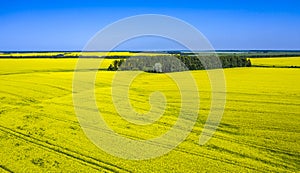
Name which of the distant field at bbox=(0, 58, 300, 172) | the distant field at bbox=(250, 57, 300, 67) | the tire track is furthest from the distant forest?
the tire track

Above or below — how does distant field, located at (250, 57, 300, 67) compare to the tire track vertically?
below

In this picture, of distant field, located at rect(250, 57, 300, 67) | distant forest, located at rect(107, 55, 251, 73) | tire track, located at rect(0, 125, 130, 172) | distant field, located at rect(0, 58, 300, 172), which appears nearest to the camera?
tire track, located at rect(0, 125, 130, 172)

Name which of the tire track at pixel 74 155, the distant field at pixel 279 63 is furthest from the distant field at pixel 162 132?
the distant field at pixel 279 63

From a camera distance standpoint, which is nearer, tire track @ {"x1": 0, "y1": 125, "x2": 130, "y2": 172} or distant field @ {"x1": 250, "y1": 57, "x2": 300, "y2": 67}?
tire track @ {"x1": 0, "y1": 125, "x2": 130, "y2": 172}

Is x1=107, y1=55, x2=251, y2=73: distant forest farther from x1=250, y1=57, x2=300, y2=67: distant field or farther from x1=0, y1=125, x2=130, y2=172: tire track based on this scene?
x1=0, y1=125, x2=130, y2=172: tire track

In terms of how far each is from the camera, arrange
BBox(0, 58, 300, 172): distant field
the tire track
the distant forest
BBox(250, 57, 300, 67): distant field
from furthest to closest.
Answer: BBox(250, 57, 300, 67): distant field → the distant forest → BBox(0, 58, 300, 172): distant field → the tire track

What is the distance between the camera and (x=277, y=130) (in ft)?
60.6

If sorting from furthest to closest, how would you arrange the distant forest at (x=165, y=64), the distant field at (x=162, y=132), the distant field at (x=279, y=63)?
the distant field at (x=279, y=63)
the distant forest at (x=165, y=64)
the distant field at (x=162, y=132)

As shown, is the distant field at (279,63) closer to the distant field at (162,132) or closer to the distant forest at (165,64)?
the distant forest at (165,64)

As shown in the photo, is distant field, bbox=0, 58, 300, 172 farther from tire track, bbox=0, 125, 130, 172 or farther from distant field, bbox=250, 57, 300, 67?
distant field, bbox=250, 57, 300, 67

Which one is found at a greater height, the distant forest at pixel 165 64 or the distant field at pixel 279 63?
the distant forest at pixel 165 64

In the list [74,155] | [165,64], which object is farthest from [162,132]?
[165,64]

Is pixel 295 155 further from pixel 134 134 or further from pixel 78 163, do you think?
pixel 78 163

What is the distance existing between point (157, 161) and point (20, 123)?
11480mm
